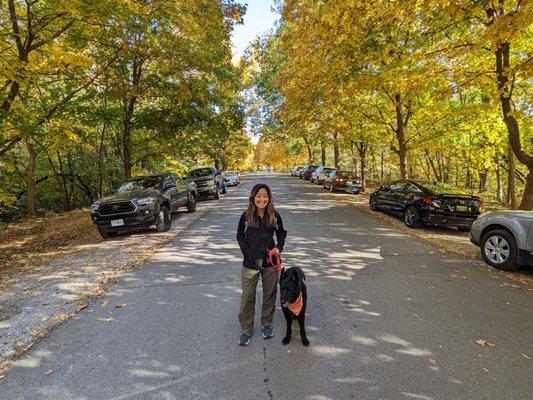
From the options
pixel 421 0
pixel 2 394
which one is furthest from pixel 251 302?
pixel 421 0

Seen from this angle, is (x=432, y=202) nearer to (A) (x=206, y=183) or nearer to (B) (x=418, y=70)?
(B) (x=418, y=70)

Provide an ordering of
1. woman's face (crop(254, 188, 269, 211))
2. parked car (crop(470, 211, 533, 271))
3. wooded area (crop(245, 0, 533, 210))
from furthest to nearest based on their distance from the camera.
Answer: wooded area (crop(245, 0, 533, 210)) → parked car (crop(470, 211, 533, 271)) → woman's face (crop(254, 188, 269, 211))

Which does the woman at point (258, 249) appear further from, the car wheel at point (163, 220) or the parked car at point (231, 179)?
the parked car at point (231, 179)

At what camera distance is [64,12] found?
771 cm

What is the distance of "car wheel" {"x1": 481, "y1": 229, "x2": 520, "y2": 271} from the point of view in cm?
611

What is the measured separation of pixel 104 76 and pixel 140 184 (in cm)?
497

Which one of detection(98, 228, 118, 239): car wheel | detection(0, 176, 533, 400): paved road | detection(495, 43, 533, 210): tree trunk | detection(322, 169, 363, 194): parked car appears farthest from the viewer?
detection(322, 169, 363, 194): parked car

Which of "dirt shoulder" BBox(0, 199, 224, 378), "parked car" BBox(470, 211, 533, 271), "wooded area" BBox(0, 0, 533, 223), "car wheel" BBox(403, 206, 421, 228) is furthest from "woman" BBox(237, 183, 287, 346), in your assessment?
"car wheel" BBox(403, 206, 421, 228)

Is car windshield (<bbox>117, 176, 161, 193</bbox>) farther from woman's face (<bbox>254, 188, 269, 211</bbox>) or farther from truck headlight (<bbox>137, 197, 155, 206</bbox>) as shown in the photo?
woman's face (<bbox>254, 188, 269, 211</bbox>)

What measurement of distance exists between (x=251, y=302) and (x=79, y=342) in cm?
203

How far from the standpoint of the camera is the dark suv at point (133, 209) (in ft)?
30.3

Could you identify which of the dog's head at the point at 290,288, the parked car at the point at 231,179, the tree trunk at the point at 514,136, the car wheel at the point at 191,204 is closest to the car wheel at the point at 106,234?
A: the car wheel at the point at 191,204

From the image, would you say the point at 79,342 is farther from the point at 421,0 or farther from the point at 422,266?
the point at 421,0

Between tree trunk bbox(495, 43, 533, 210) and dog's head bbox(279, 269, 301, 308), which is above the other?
tree trunk bbox(495, 43, 533, 210)
